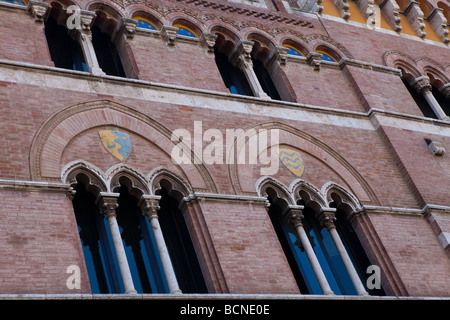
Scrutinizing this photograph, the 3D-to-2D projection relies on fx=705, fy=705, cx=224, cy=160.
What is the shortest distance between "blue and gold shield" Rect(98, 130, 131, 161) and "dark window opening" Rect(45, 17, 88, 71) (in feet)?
5.67

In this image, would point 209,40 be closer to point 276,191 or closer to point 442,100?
point 276,191

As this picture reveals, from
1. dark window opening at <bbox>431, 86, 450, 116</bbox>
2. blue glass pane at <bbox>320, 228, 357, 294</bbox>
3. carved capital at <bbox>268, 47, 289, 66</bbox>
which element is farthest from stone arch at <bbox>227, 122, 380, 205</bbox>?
dark window opening at <bbox>431, 86, 450, 116</bbox>

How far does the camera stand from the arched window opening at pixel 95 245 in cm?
943

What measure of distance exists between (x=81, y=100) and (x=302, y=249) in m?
4.16

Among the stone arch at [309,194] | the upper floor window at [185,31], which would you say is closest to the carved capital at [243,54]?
the upper floor window at [185,31]

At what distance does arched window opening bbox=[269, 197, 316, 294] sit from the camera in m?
10.7

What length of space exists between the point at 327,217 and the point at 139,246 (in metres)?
3.21

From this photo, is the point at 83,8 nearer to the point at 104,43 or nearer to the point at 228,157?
the point at 104,43

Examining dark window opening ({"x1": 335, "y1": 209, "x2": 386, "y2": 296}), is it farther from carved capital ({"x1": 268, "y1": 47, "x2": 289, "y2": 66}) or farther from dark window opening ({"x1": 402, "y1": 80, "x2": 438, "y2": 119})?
dark window opening ({"x1": 402, "y1": 80, "x2": 438, "y2": 119})

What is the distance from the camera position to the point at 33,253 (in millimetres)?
8609

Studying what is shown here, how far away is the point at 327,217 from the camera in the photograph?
11422 millimetres

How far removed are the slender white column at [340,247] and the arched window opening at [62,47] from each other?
4676 mm

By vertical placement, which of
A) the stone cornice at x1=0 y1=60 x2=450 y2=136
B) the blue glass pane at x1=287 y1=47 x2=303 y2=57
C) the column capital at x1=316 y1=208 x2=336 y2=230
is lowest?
the column capital at x1=316 y1=208 x2=336 y2=230

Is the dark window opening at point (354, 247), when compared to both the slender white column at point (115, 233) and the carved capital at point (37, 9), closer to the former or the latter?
the slender white column at point (115, 233)
